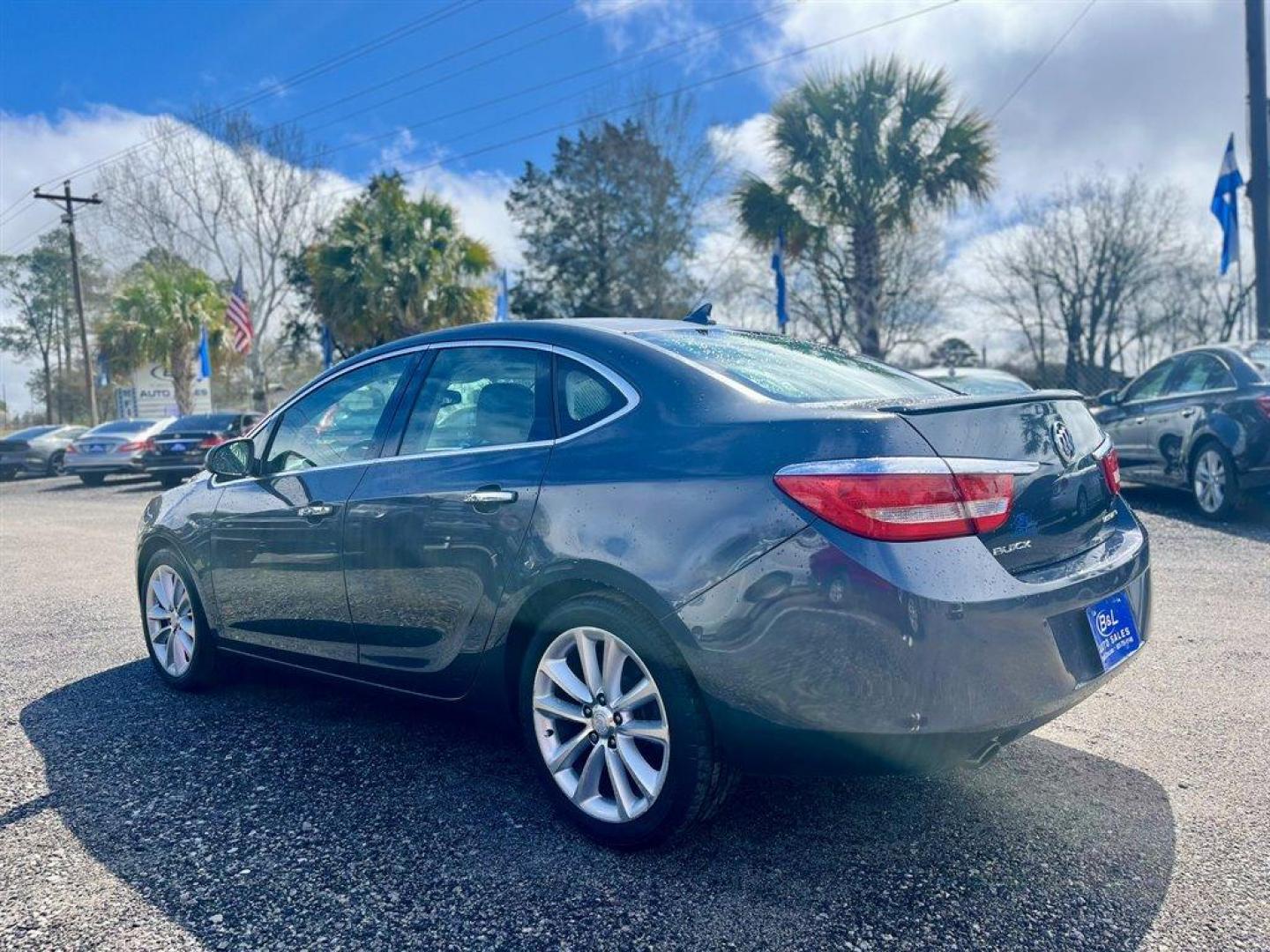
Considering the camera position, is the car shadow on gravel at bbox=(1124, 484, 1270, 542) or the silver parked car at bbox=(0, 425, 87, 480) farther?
the silver parked car at bbox=(0, 425, 87, 480)

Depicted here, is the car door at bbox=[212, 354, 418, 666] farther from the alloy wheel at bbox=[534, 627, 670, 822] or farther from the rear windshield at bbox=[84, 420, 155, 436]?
the rear windshield at bbox=[84, 420, 155, 436]

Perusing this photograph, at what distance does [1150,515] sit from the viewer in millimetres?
9008

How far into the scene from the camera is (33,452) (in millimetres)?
24531

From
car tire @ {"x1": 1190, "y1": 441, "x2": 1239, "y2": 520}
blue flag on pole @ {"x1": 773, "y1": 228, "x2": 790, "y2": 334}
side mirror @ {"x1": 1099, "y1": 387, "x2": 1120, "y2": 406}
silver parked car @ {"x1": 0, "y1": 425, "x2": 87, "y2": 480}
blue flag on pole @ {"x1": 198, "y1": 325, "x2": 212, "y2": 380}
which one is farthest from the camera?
blue flag on pole @ {"x1": 198, "y1": 325, "x2": 212, "y2": 380}

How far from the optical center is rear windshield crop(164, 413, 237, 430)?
1838cm

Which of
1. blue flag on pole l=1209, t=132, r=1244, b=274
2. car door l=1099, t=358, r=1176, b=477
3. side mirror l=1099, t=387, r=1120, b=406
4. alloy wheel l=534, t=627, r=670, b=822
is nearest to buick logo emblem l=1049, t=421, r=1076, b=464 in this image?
alloy wheel l=534, t=627, r=670, b=822

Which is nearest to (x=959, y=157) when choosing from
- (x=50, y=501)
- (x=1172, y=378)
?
(x=1172, y=378)

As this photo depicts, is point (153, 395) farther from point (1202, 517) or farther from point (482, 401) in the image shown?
point (482, 401)

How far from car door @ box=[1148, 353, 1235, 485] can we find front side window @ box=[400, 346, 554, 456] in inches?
288

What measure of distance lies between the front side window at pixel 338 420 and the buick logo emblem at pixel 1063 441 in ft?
7.20

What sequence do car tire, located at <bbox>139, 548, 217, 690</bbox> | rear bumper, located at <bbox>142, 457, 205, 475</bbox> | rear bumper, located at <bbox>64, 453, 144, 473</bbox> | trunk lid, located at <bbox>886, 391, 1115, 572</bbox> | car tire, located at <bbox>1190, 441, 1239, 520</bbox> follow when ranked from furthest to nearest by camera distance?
rear bumper, located at <bbox>64, 453, 144, 473</bbox> → rear bumper, located at <bbox>142, 457, 205, 475</bbox> → car tire, located at <bbox>1190, 441, 1239, 520</bbox> → car tire, located at <bbox>139, 548, 217, 690</bbox> → trunk lid, located at <bbox>886, 391, 1115, 572</bbox>

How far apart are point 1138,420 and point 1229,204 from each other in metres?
7.02

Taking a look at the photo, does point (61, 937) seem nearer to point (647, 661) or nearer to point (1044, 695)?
point (647, 661)

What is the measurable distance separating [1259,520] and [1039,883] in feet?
23.7
